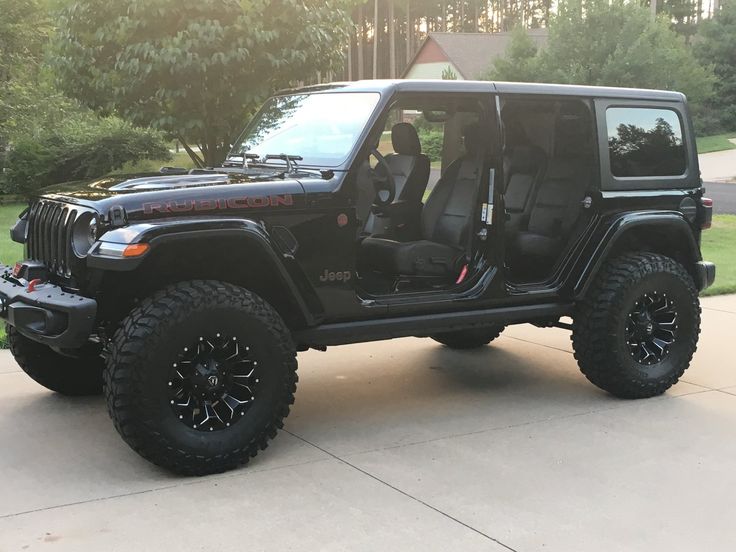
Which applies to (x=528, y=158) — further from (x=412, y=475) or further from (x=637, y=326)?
(x=412, y=475)

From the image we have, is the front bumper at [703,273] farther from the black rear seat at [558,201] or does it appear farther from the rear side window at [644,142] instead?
the black rear seat at [558,201]

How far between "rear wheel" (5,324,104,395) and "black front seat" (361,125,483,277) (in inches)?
71.3

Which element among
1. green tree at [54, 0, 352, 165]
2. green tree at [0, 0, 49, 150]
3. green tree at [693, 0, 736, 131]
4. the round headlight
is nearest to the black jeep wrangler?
the round headlight

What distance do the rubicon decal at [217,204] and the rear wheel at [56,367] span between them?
1.39 m

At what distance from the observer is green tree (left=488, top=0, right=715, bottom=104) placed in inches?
1178

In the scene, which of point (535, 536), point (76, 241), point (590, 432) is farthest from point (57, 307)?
point (590, 432)

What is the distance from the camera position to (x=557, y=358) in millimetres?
6797

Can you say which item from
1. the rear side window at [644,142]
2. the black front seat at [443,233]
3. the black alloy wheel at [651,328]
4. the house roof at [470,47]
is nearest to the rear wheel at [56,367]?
the black front seat at [443,233]

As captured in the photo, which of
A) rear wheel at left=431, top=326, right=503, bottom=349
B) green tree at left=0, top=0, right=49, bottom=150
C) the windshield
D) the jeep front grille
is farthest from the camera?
green tree at left=0, top=0, right=49, bottom=150

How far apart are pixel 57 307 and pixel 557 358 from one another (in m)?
3.94

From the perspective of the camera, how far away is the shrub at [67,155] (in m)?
21.8

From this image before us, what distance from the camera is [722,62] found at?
44.0 m

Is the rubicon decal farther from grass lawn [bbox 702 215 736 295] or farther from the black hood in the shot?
grass lawn [bbox 702 215 736 295]

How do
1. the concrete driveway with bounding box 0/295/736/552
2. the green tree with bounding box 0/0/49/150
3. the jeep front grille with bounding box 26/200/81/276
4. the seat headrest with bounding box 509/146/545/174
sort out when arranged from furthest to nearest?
the green tree with bounding box 0/0/49/150
the seat headrest with bounding box 509/146/545/174
the jeep front grille with bounding box 26/200/81/276
the concrete driveway with bounding box 0/295/736/552
